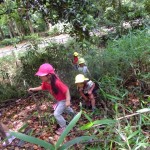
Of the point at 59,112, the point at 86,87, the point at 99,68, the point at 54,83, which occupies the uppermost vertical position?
the point at 54,83

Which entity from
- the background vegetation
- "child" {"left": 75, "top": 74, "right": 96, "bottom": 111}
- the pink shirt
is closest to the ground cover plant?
the background vegetation


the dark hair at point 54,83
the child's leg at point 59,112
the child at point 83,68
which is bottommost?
the child's leg at point 59,112

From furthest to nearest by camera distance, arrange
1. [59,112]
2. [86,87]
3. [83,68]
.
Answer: [83,68], [86,87], [59,112]

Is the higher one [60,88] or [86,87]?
[60,88]

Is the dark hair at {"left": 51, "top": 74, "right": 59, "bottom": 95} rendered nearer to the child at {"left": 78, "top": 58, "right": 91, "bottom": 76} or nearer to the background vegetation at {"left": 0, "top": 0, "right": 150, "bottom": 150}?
the background vegetation at {"left": 0, "top": 0, "right": 150, "bottom": 150}

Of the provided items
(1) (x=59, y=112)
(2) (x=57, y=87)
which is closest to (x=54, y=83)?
(2) (x=57, y=87)

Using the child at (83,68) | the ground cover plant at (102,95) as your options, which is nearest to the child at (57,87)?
the ground cover plant at (102,95)

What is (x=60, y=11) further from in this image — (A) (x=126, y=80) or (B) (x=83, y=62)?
(A) (x=126, y=80)

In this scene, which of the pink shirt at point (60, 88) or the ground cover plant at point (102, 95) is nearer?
the ground cover plant at point (102, 95)

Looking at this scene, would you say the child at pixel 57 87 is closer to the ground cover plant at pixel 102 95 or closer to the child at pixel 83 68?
the ground cover plant at pixel 102 95

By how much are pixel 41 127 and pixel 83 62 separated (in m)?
1.98

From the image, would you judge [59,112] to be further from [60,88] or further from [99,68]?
[99,68]

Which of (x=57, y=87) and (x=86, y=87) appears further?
(x=86, y=87)

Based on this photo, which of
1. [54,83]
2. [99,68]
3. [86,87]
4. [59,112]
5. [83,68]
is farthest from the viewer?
[83,68]
